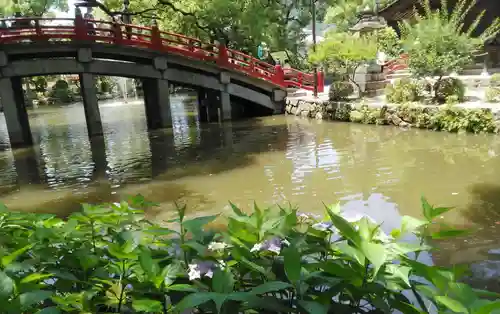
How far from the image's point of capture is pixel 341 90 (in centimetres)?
1552

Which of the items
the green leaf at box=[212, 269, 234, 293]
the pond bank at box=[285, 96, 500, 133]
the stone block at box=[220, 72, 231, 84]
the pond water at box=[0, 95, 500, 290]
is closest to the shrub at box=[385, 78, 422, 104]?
the pond bank at box=[285, 96, 500, 133]

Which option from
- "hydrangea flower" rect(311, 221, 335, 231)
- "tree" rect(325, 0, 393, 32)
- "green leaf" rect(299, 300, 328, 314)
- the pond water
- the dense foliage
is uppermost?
"tree" rect(325, 0, 393, 32)

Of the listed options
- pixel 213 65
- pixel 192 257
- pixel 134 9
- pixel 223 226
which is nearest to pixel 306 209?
pixel 223 226

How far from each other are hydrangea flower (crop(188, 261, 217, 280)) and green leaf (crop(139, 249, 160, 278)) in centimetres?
13

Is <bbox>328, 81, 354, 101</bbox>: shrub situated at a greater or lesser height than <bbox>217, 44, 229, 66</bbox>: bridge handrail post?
lesser

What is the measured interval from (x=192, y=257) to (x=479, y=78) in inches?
621

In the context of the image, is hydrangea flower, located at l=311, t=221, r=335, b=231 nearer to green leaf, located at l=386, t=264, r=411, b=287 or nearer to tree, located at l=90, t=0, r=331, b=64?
green leaf, located at l=386, t=264, r=411, b=287

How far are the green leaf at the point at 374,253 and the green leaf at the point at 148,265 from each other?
76cm

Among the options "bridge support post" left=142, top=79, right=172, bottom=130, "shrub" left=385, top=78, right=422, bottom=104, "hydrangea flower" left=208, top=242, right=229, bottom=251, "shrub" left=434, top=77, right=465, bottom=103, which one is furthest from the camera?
"bridge support post" left=142, top=79, right=172, bottom=130

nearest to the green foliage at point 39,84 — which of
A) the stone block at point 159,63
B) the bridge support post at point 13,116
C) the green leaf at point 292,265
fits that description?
Result: the bridge support post at point 13,116

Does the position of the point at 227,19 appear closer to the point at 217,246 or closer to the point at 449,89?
the point at 449,89

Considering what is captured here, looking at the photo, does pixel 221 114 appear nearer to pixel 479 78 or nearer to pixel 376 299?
pixel 479 78

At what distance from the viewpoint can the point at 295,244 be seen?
1.58 m

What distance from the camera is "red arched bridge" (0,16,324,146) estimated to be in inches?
555
